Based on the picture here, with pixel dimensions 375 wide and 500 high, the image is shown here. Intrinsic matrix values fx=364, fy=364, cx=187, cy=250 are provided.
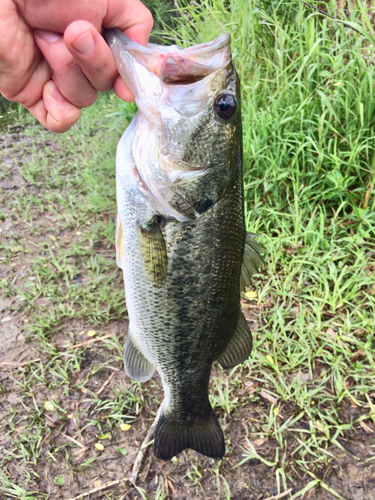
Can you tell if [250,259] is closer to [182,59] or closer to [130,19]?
[182,59]

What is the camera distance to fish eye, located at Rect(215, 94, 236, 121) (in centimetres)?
121

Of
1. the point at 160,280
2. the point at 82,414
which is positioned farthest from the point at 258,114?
the point at 82,414

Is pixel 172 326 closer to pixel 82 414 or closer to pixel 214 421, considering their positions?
pixel 214 421

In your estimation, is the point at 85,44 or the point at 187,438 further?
the point at 187,438

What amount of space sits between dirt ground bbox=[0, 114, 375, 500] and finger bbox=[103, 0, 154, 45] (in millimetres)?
2026

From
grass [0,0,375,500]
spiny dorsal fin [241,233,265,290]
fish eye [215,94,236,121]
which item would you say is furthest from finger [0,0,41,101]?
grass [0,0,375,500]

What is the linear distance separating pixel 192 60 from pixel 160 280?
757 millimetres

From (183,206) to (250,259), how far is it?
40 cm

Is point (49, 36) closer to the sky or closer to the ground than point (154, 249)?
closer to the sky

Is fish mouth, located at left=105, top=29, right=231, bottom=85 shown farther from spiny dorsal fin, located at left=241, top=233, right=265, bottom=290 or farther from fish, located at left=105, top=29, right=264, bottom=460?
spiny dorsal fin, located at left=241, top=233, right=265, bottom=290

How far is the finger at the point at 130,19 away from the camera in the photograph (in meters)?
1.31

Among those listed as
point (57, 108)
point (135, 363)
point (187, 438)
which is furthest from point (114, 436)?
point (57, 108)

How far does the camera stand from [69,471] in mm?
2221

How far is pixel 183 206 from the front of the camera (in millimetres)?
1272
